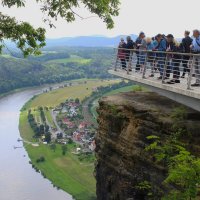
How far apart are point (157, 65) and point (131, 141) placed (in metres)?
4.28

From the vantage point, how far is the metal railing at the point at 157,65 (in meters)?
15.2

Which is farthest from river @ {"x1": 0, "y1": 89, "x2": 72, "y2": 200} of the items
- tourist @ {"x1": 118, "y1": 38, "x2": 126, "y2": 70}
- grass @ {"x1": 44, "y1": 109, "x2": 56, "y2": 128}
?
tourist @ {"x1": 118, "y1": 38, "x2": 126, "y2": 70}

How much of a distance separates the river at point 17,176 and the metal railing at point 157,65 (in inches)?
2262

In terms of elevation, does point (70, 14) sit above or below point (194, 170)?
above

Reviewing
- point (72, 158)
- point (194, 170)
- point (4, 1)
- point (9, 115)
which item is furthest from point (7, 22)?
point (9, 115)

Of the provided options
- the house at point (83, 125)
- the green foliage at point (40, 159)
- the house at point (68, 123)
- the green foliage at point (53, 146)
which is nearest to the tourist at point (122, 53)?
the green foliage at point (40, 159)

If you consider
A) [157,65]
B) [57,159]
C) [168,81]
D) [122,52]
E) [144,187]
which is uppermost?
[122,52]

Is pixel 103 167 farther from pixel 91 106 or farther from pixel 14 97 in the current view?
pixel 14 97

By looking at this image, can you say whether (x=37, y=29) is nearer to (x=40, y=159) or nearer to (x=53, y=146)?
(x=40, y=159)

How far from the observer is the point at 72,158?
102 m

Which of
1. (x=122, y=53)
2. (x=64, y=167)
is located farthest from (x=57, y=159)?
(x=122, y=53)

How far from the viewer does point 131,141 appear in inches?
588

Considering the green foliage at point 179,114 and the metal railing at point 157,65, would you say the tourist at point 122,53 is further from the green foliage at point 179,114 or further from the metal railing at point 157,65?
the green foliage at point 179,114

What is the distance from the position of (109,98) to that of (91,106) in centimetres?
14240
